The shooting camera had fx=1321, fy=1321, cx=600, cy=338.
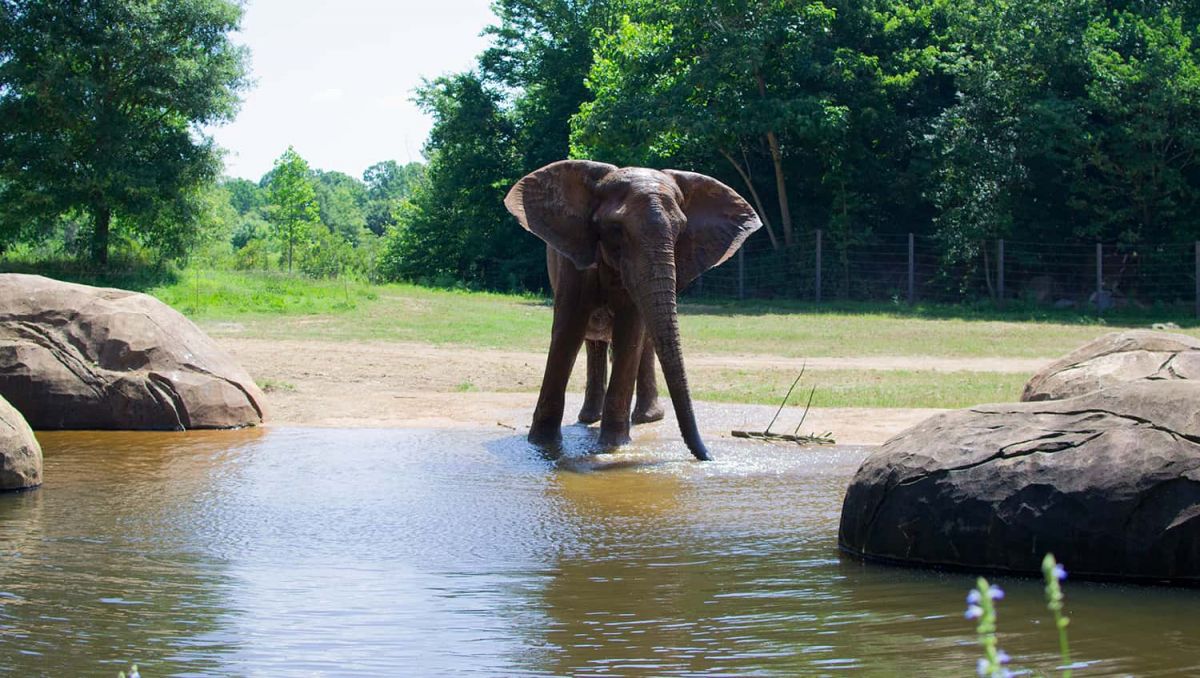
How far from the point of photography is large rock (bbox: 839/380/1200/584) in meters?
6.06

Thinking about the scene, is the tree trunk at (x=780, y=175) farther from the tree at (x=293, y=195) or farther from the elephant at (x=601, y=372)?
the tree at (x=293, y=195)

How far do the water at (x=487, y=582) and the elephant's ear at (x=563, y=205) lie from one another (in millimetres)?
1834

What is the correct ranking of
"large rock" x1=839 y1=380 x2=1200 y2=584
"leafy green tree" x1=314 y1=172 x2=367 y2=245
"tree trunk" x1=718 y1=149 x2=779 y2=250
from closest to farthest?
"large rock" x1=839 y1=380 x2=1200 y2=584 < "tree trunk" x1=718 y1=149 x2=779 y2=250 < "leafy green tree" x1=314 y1=172 x2=367 y2=245

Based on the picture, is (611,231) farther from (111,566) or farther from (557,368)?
(111,566)


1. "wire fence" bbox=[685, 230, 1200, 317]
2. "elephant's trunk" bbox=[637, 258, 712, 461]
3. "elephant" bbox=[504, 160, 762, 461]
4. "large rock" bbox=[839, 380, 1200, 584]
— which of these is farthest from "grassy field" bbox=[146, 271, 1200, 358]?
"large rock" bbox=[839, 380, 1200, 584]

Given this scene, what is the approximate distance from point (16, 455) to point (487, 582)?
3.99 m

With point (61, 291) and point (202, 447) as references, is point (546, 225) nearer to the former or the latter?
point (202, 447)

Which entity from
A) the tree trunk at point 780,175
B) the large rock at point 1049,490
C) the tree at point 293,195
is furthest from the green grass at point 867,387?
the tree at point 293,195

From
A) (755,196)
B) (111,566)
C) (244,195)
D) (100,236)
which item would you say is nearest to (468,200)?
(755,196)

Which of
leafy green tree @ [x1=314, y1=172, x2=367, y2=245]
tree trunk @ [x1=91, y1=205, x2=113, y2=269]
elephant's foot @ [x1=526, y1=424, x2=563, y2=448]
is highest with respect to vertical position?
leafy green tree @ [x1=314, y1=172, x2=367, y2=245]

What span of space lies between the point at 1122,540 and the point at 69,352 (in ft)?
30.2

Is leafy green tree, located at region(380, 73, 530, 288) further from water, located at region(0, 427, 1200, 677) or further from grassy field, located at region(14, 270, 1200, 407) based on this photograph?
water, located at region(0, 427, 1200, 677)

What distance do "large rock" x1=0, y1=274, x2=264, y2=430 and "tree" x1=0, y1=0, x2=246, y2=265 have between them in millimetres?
18370

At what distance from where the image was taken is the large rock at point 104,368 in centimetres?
1156
